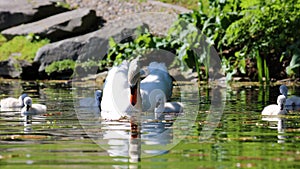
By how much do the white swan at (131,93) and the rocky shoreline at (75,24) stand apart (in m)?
12.8

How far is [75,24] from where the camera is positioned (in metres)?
31.1

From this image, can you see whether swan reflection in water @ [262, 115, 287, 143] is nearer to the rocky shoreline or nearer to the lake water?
the lake water

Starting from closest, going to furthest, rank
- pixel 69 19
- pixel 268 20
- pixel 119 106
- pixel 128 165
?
pixel 128 165
pixel 119 106
pixel 268 20
pixel 69 19

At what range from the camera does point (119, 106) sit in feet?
43.9

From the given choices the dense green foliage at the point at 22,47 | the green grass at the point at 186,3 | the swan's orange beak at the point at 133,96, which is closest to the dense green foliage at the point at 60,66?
the dense green foliage at the point at 22,47

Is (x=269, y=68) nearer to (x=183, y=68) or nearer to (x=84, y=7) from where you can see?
(x=183, y=68)

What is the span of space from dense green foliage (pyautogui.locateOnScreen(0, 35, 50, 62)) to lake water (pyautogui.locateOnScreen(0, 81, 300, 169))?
14.4m

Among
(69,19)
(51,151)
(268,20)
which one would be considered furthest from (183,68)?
(51,151)

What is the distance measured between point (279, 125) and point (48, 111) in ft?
15.5

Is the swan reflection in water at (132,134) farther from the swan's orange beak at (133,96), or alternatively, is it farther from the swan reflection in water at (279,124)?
the swan reflection in water at (279,124)

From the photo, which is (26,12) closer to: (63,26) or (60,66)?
(63,26)

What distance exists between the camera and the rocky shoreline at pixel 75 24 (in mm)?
28156

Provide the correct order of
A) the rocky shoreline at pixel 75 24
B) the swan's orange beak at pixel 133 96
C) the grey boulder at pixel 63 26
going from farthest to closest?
the grey boulder at pixel 63 26 → the rocky shoreline at pixel 75 24 → the swan's orange beak at pixel 133 96

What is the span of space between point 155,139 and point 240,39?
1371 cm
